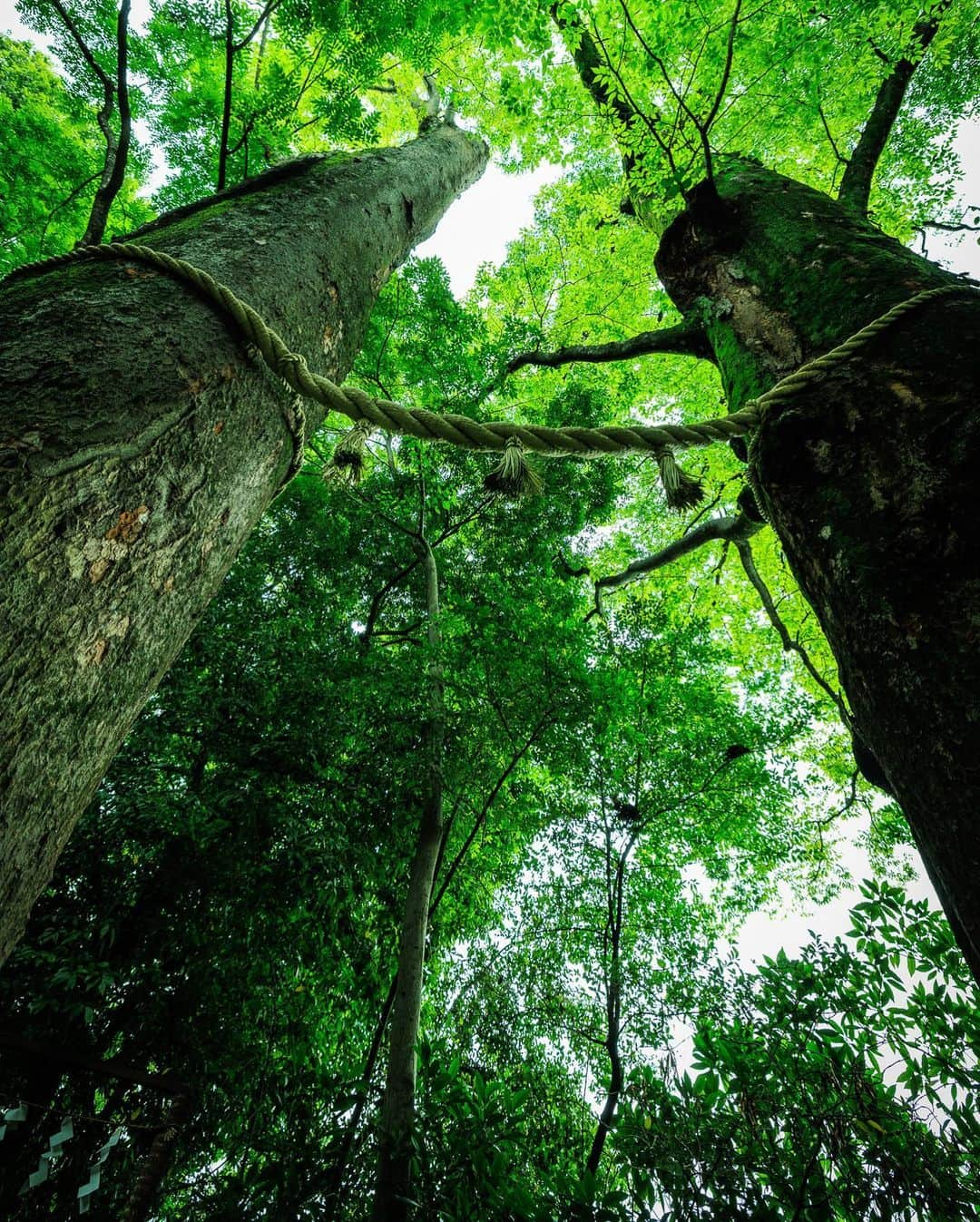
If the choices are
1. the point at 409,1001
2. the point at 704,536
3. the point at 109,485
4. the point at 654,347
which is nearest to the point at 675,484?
the point at 109,485

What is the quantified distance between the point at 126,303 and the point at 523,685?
12.2 ft

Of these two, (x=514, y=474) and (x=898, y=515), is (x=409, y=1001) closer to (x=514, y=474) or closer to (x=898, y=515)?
(x=514, y=474)

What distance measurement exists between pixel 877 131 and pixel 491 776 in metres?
4.42

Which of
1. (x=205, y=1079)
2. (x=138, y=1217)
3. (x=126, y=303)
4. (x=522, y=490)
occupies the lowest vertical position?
(x=138, y=1217)

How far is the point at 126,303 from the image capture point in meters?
1.06

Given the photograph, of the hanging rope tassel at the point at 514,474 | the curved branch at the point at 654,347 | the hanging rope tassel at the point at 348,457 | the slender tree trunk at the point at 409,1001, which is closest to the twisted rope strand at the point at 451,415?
the hanging rope tassel at the point at 514,474

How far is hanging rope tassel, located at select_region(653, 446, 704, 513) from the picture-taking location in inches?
62.4

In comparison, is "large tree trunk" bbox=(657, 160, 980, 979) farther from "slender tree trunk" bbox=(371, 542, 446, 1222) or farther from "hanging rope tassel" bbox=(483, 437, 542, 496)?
"slender tree trunk" bbox=(371, 542, 446, 1222)

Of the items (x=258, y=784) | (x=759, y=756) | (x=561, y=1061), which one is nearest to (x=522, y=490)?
(x=258, y=784)

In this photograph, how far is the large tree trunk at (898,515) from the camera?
77cm

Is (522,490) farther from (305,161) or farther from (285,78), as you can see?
(285,78)

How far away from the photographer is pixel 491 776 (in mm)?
4320

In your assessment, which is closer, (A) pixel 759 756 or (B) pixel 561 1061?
(B) pixel 561 1061

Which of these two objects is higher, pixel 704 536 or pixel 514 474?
pixel 704 536
